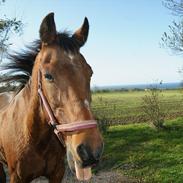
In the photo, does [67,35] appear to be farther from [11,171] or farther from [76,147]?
[11,171]

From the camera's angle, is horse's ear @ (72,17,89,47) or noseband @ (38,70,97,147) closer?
noseband @ (38,70,97,147)

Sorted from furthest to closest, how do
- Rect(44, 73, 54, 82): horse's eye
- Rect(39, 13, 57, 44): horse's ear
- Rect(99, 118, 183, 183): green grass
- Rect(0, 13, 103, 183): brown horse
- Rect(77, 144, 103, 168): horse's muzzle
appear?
Rect(99, 118, 183, 183): green grass
Rect(39, 13, 57, 44): horse's ear
Rect(44, 73, 54, 82): horse's eye
Rect(0, 13, 103, 183): brown horse
Rect(77, 144, 103, 168): horse's muzzle

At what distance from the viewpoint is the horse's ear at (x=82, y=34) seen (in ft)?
10.3

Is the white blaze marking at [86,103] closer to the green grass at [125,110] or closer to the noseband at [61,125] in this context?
the noseband at [61,125]

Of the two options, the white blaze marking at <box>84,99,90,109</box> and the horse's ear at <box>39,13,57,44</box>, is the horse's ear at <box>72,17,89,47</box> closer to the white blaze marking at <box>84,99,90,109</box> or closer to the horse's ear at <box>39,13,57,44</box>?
the horse's ear at <box>39,13,57,44</box>

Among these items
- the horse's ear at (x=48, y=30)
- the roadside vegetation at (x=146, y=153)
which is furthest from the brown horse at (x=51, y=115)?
the roadside vegetation at (x=146, y=153)

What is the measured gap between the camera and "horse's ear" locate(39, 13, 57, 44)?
2.84 meters

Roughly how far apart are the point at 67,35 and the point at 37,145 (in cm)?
113

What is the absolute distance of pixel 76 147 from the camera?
236 centimetres

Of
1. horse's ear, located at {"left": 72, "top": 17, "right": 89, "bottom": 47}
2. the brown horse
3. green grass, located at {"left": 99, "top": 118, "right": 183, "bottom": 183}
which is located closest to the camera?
the brown horse

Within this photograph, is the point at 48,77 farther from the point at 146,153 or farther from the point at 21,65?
the point at 146,153

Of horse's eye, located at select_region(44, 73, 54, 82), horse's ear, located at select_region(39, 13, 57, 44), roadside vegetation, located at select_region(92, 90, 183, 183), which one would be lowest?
roadside vegetation, located at select_region(92, 90, 183, 183)

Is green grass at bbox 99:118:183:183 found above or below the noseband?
below

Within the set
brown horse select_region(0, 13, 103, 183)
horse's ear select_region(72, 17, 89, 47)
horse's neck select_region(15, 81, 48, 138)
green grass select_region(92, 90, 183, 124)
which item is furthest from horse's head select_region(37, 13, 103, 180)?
green grass select_region(92, 90, 183, 124)
